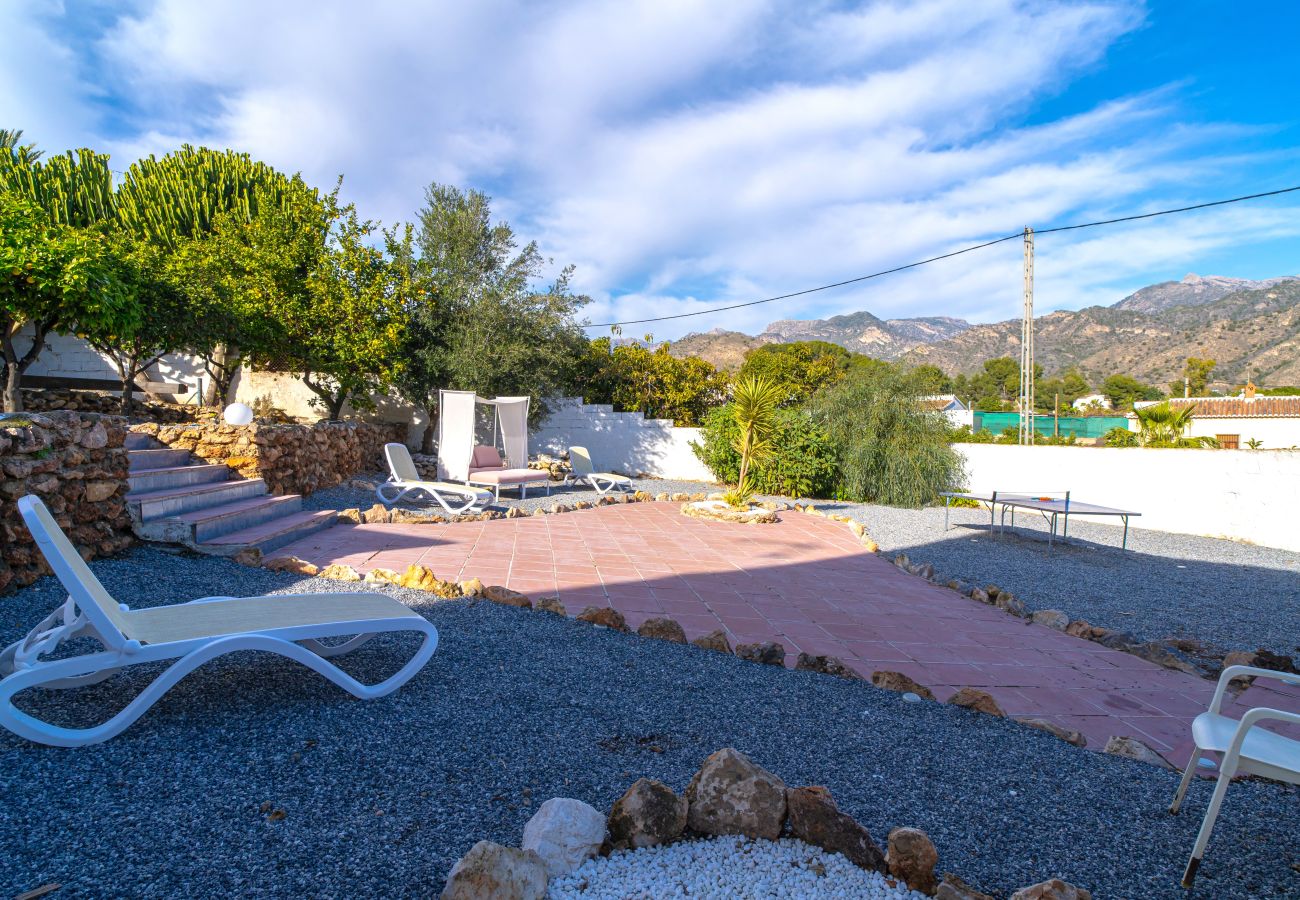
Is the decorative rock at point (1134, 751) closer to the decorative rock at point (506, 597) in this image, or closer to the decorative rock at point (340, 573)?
the decorative rock at point (506, 597)

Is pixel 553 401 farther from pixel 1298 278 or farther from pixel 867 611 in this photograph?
pixel 1298 278

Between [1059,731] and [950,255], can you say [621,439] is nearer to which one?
[950,255]

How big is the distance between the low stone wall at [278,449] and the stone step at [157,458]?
0.08 metres

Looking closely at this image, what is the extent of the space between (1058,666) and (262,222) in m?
12.3

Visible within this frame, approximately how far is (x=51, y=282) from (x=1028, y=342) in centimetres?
1737

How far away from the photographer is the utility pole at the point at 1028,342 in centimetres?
1488

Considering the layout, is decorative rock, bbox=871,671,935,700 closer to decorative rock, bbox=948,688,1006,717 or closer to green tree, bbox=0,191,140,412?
decorative rock, bbox=948,688,1006,717

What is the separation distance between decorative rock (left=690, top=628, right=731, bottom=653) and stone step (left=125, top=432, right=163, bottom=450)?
540cm

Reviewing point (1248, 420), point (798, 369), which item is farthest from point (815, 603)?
point (1248, 420)

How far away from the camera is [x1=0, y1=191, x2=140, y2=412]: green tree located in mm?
6105

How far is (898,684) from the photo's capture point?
3023 mm

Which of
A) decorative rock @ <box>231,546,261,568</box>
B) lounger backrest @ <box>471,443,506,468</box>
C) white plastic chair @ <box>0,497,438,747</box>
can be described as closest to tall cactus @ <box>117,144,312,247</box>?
lounger backrest @ <box>471,443,506,468</box>

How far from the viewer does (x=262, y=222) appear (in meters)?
10.9

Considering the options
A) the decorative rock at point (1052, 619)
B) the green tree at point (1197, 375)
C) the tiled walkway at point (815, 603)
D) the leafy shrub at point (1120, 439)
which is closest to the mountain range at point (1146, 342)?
the green tree at point (1197, 375)
